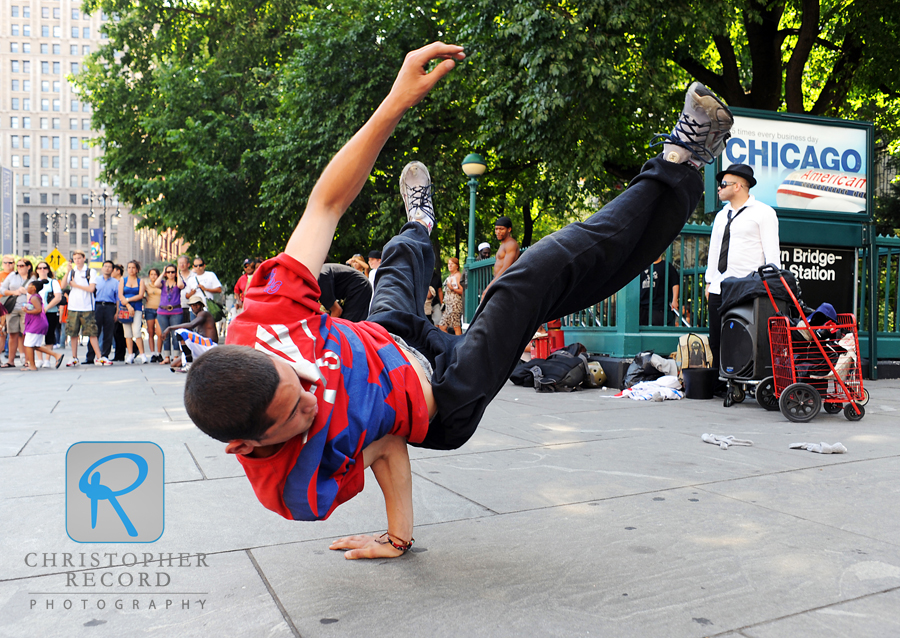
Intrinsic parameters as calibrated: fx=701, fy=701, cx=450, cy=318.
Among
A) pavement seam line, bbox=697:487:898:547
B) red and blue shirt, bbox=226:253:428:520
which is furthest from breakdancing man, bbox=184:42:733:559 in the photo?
pavement seam line, bbox=697:487:898:547

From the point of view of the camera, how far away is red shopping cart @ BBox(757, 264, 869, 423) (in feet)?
18.5

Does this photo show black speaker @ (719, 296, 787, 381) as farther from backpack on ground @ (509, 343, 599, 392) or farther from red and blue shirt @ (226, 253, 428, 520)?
red and blue shirt @ (226, 253, 428, 520)

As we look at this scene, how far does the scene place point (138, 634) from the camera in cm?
Result: 197

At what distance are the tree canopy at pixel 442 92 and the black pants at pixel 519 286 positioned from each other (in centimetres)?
1003

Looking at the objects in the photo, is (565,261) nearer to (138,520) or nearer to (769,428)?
(138,520)

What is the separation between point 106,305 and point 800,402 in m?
11.8

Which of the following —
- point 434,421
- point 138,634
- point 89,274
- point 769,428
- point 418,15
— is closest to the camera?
point 138,634

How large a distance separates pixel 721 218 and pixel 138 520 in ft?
19.0

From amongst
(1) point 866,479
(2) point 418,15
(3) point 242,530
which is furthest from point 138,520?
(2) point 418,15

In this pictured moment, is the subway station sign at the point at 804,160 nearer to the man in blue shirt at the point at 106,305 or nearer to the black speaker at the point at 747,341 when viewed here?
the black speaker at the point at 747,341

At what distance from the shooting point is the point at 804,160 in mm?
8297

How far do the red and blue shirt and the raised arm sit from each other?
9cm

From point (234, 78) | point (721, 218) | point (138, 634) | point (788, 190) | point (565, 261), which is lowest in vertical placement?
point (138, 634)

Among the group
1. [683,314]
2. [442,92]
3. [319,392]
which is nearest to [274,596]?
[319,392]
